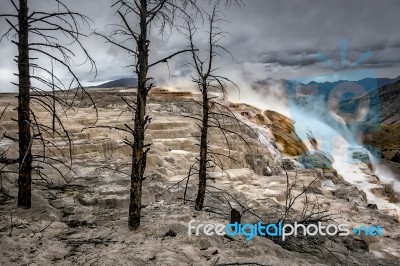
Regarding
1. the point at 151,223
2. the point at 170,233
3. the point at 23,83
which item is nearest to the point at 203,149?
the point at 151,223

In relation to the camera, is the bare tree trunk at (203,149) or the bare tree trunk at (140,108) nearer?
the bare tree trunk at (140,108)

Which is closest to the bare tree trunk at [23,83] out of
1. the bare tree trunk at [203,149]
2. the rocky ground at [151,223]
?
the rocky ground at [151,223]

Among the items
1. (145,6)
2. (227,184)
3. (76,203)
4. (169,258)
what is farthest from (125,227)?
(227,184)

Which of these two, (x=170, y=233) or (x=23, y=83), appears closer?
(x=23, y=83)

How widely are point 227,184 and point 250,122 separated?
16615 mm

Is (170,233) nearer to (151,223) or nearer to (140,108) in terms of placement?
(151,223)

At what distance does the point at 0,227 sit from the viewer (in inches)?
→ 247

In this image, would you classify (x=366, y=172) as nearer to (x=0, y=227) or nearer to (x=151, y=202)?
(x=151, y=202)

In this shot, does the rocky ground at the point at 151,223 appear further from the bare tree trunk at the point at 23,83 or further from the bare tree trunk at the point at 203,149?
the bare tree trunk at the point at 23,83

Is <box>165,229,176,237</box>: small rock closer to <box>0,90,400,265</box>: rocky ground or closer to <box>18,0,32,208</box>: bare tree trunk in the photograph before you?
<box>0,90,400,265</box>: rocky ground

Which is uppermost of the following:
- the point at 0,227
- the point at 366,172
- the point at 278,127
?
the point at 278,127

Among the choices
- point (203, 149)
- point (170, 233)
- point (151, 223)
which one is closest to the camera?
point (170, 233)

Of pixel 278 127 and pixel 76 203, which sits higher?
pixel 278 127

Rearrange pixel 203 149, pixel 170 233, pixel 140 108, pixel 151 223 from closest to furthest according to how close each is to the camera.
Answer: pixel 140 108 < pixel 170 233 < pixel 151 223 < pixel 203 149
